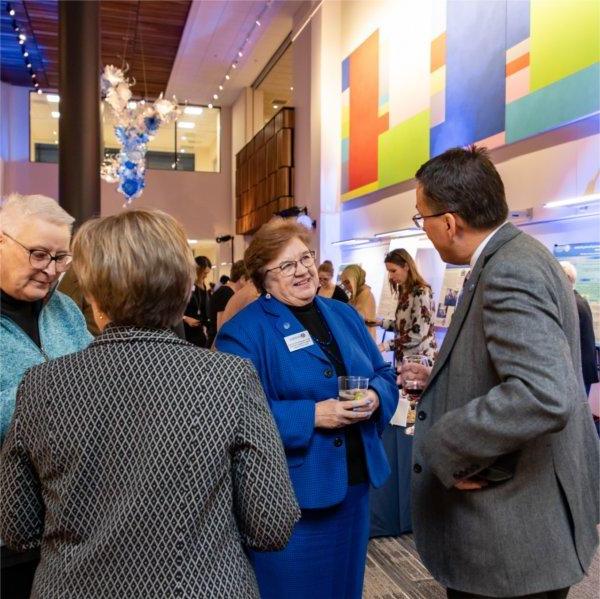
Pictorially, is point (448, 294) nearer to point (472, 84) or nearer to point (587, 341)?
point (587, 341)

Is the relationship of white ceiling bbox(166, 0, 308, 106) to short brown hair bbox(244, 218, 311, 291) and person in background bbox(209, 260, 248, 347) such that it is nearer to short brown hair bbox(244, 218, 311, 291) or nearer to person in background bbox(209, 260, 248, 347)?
person in background bbox(209, 260, 248, 347)

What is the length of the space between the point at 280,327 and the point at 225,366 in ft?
2.88

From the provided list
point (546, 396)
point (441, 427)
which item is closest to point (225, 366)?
point (441, 427)

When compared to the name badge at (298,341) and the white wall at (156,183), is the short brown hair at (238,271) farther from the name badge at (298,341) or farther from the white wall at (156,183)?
the white wall at (156,183)

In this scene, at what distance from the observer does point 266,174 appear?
36.7 ft

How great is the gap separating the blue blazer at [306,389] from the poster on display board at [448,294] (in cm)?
351

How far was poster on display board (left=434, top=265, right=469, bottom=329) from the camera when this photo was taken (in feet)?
17.7

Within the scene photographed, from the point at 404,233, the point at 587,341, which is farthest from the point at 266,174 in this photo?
the point at 587,341

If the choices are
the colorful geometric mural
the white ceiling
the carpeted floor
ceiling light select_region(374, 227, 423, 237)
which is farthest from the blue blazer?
the white ceiling

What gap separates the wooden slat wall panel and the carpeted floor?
24.7ft

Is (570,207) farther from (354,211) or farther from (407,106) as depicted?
(354,211)

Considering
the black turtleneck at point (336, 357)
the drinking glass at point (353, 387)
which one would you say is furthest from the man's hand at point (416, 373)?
the black turtleneck at point (336, 357)

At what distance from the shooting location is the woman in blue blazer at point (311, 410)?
71.6 inches

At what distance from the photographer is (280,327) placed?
6.38 ft
